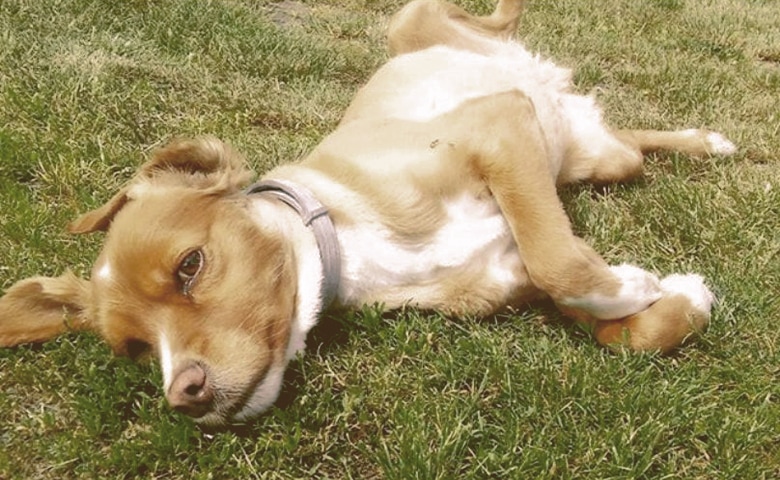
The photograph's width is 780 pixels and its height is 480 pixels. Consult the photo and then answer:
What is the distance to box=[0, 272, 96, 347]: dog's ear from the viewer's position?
12.3 ft

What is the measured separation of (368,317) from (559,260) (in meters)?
0.90

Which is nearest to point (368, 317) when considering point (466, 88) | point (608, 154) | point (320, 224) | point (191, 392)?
point (320, 224)

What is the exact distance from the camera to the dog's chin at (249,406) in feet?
10.3

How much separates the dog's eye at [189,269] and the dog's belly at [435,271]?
0.69m

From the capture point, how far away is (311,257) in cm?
361

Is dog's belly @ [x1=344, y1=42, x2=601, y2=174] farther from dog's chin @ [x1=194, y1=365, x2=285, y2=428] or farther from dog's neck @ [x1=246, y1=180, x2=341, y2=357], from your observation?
dog's chin @ [x1=194, y1=365, x2=285, y2=428]

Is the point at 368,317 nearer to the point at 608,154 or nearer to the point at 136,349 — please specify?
the point at 136,349

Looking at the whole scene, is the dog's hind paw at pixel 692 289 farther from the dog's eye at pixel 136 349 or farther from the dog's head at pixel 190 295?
the dog's eye at pixel 136 349

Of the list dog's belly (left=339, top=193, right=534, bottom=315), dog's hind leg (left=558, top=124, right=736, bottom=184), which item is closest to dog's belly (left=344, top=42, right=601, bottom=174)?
dog's hind leg (left=558, top=124, right=736, bottom=184)

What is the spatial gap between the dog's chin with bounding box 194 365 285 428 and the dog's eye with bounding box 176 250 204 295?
487 mm

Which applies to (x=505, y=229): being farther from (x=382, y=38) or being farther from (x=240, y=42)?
(x=382, y=38)

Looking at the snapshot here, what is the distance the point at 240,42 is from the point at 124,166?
2130mm

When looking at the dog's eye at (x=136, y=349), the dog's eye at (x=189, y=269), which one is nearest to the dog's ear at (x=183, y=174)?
the dog's eye at (x=189, y=269)

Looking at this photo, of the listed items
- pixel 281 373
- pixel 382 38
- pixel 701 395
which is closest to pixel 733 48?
pixel 382 38
